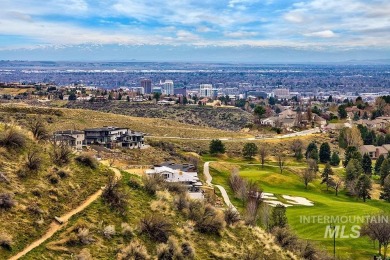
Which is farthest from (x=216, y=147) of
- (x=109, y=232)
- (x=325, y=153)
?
(x=109, y=232)

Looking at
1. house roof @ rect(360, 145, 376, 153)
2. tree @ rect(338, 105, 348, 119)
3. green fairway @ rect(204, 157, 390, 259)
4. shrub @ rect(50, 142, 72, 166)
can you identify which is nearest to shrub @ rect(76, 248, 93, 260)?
shrub @ rect(50, 142, 72, 166)

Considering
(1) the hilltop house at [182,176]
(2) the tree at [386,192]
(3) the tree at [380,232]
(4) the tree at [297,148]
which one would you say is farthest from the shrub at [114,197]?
(4) the tree at [297,148]

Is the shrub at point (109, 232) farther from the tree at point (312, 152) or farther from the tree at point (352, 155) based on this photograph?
the tree at point (312, 152)

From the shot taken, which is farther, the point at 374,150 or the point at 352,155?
the point at 374,150

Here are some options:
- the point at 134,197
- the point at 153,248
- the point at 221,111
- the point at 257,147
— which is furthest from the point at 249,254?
the point at 221,111

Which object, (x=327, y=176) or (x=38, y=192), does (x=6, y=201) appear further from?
(x=327, y=176)
